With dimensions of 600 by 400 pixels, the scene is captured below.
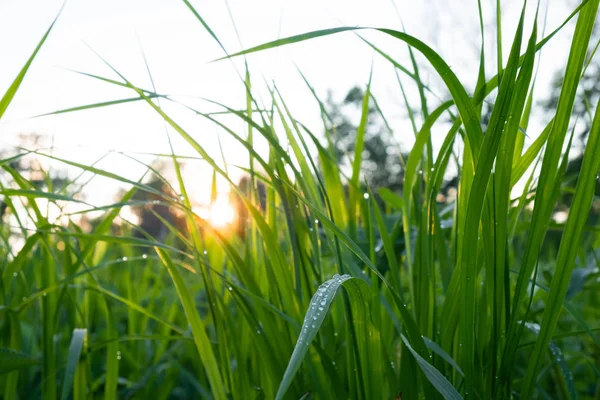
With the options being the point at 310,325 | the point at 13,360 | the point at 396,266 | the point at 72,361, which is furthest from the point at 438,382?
the point at 13,360

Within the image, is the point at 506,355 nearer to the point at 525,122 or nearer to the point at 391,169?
the point at 525,122

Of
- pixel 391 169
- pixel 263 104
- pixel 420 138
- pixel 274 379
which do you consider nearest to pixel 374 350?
pixel 274 379

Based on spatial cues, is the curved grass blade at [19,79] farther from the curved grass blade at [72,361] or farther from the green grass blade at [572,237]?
the green grass blade at [572,237]

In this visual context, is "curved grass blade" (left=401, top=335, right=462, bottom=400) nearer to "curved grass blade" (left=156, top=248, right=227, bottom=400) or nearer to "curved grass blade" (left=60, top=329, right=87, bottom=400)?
"curved grass blade" (left=156, top=248, right=227, bottom=400)

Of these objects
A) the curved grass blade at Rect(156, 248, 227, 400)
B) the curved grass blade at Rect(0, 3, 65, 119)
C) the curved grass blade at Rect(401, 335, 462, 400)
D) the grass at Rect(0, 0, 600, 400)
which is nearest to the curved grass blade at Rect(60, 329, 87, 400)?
the grass at Rect(0, 0, 600, 400)

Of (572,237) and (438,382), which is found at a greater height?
(572,237)

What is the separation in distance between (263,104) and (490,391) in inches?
16.8

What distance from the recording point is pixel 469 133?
55 cm

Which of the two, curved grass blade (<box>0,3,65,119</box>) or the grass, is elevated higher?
curved grass blade (<box>0,3,65,119</box>)

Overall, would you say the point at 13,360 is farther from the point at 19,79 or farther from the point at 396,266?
the point at 396,266

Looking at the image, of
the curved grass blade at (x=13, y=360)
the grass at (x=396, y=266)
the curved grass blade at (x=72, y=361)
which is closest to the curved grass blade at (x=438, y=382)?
the grass at (x=396, y=266)

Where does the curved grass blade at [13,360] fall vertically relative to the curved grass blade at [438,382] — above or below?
below

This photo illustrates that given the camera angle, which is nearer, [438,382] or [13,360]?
[438,382]

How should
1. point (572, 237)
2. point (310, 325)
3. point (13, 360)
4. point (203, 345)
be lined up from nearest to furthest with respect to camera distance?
point (310, 325), point (572, 237), point (203, 345), point (13, 360)
